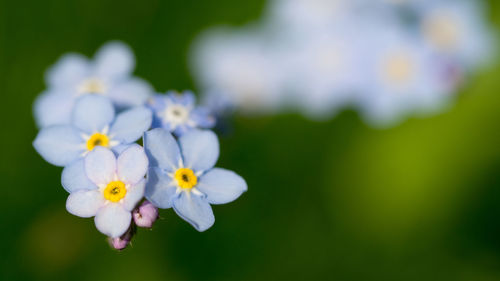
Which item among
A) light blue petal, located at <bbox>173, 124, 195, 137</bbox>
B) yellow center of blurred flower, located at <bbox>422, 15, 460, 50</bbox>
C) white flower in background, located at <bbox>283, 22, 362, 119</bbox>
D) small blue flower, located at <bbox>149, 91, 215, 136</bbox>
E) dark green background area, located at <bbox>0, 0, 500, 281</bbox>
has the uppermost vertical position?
yellow center of blurred flower, located at <bbox>422, 15, 460, 50</bbox>

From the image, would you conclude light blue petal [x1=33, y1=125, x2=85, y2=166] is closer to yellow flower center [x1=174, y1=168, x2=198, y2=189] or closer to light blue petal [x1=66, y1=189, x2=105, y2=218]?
light blue petal [x1=66, y1=189, x2=105, y2=218]

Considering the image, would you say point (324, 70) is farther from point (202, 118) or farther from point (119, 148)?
point (119, 148)

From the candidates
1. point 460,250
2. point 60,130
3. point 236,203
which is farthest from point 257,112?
point 60,130

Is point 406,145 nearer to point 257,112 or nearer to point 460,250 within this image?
point 460,250

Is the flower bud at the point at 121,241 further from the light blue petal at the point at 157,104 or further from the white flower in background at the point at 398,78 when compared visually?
the white flower in background at the point at 398,78

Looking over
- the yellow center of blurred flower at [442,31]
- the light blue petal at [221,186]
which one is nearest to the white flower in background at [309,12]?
the yellow center of blurred flower at [442,31]

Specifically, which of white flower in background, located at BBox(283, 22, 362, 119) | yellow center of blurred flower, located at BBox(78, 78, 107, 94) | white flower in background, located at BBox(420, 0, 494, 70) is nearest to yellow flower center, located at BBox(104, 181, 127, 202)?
yellow center of blurred flower, located at BBox(78, 78, 107, 94)
